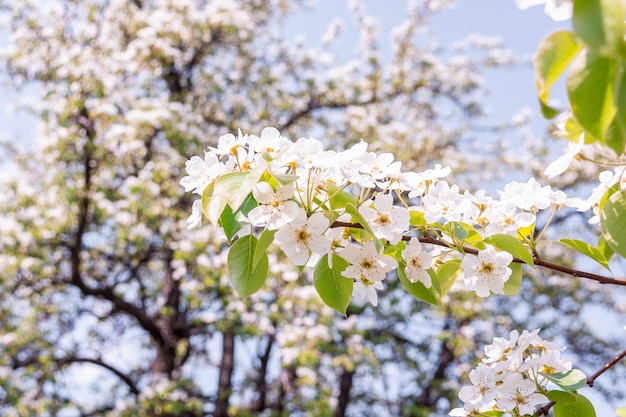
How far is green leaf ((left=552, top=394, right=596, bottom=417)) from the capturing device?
820 mm

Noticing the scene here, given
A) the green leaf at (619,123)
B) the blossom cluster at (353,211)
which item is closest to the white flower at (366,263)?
the blossom cluster at (353,211)

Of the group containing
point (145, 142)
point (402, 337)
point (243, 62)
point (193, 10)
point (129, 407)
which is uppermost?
point (193, 10)

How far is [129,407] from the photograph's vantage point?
16.2 ft

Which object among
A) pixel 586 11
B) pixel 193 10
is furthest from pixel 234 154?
pixel 193 10

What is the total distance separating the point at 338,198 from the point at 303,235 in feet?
0.27

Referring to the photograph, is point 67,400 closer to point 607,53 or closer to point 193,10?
point 193,10

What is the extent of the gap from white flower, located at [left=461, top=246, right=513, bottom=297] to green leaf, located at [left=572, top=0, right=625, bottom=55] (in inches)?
18.3

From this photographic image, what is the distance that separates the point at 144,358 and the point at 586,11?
671 cm

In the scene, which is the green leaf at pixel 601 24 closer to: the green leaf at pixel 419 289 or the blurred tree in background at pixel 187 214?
the green leaf at pixel 419 289

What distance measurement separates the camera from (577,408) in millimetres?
827

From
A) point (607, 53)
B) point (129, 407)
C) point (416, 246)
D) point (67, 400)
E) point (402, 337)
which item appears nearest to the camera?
point (607, 53)

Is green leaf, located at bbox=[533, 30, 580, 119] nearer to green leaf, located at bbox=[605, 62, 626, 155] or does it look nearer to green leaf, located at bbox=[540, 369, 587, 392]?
green leaf, located at bbox=[605, 62, 626, 155]

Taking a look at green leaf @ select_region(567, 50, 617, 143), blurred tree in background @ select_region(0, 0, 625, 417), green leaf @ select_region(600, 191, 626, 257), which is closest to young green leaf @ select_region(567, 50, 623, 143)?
green leaf @ select_region(567, 50, 617, 143)

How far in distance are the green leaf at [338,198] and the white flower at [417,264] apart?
0.10m
